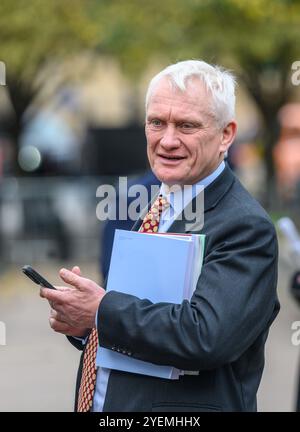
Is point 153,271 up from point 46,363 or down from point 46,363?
up

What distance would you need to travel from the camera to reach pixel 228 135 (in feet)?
8.14

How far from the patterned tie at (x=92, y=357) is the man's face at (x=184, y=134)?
10 cm

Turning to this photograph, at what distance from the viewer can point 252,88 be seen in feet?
61.1

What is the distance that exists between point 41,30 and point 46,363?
8.15 metres

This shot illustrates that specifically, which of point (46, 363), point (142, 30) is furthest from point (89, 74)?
point (46, 363)

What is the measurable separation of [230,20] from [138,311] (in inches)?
524

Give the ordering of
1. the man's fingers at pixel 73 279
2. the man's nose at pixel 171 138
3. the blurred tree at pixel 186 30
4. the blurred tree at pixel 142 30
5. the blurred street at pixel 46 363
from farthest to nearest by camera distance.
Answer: the blurred tree at pixel 186 30, the blurred tree at pixel 142 30, the blurred street at pixel 46 363, the man's nose at pixel 171 138, the man's fingers at pixel 73 279

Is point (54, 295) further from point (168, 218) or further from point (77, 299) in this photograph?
point (168, 218)

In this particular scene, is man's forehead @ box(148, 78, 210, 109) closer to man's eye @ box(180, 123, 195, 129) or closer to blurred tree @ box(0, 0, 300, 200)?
man's eye @ box(180, 123, 195, 129)

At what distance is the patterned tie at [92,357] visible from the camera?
8.06 ft

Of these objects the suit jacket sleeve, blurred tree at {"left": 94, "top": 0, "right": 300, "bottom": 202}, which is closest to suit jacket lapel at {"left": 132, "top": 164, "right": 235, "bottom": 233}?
the suit jacket sleeve

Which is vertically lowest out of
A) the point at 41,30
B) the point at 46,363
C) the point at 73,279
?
the point at 46,363

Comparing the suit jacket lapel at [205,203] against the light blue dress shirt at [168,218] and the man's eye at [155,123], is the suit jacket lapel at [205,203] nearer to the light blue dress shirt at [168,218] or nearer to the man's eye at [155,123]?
the light blue dress shirt at [168,218]

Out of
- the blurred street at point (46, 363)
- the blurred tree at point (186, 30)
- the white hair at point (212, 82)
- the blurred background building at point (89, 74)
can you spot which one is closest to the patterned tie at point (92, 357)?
the white hair at point (212, 82)
